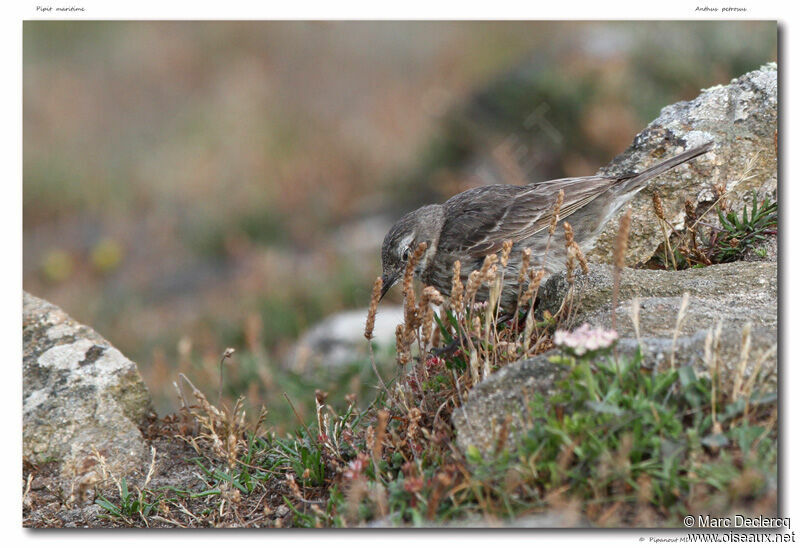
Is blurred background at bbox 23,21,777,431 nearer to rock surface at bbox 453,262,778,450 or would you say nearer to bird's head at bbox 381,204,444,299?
bird's head at bbox 381,204,444,299

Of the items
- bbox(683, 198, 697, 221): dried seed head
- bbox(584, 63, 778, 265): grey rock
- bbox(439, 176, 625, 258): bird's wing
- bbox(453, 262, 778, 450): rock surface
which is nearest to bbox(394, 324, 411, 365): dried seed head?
bbox(453, 262, 778, 450): rock surface

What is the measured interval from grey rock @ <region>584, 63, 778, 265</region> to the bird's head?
46.9 inches

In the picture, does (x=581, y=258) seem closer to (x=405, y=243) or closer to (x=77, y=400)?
(x=405, y=243)

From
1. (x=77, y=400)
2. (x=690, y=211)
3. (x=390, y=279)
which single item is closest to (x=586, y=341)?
(x=690, y=211)

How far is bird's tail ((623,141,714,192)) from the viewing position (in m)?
5.71

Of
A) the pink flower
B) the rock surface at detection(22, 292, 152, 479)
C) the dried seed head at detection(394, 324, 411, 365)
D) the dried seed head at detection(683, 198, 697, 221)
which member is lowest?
the rock surface at detection(22, 292, 152, 479)

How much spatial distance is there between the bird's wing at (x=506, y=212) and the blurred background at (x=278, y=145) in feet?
7.73

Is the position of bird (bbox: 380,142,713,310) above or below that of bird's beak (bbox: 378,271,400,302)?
above

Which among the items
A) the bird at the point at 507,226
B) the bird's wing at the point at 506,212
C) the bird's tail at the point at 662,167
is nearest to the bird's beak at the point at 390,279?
the bird at the point at 507,226

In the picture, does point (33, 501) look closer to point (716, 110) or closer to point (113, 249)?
point (716, 110)

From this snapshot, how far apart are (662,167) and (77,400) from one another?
13.8ft

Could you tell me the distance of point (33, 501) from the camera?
15.9 feet

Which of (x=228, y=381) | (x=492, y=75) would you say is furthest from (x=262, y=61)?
(x=228, y=381)
